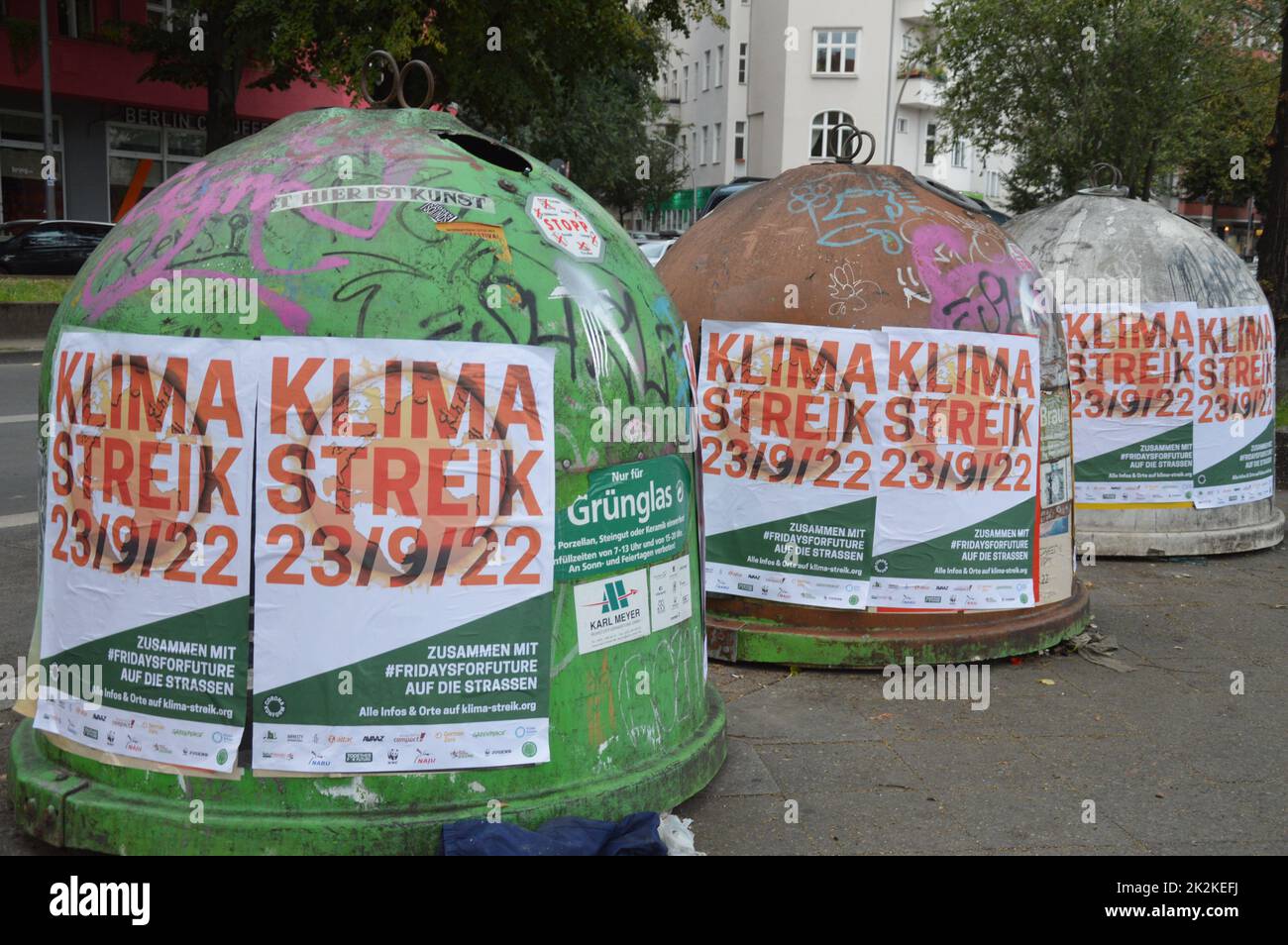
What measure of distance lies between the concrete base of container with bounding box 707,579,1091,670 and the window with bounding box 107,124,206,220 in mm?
27382

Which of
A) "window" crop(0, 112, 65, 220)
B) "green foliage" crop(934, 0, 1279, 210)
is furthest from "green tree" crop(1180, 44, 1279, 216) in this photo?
"window" crop(0, 112, 65, 220)

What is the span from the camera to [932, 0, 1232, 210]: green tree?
28719 mm

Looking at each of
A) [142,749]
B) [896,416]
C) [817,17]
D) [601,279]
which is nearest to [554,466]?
[601,279]

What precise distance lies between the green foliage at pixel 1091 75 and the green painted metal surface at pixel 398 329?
2651cm

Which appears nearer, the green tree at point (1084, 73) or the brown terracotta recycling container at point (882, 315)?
the brown terracotta recycling container at point (882, 315)

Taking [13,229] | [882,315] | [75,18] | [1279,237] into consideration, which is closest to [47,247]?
[13,229]

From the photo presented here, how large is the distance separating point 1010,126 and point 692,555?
30280 mm

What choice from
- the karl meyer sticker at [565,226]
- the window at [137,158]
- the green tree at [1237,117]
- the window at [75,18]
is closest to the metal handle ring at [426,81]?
the karl meyer sticker at [565,226]

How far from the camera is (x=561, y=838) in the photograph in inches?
136

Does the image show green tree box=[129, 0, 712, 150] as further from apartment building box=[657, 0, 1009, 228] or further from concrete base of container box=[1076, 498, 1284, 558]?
apartment building box=[657, 0, 1009, 228]

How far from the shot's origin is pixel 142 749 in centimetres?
351

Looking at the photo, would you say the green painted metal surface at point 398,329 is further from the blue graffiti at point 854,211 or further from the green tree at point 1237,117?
the green tree at point 1237,117

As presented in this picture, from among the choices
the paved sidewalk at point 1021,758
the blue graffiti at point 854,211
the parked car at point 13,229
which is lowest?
the paved sidewalk at point 1021,758

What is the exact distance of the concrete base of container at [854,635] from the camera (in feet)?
18.0
